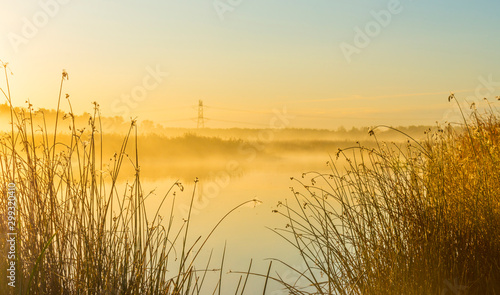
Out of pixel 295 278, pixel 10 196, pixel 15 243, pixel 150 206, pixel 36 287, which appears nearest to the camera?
pixel 36 287

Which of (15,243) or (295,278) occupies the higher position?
(15,243)

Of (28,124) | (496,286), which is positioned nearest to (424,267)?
(496,286)

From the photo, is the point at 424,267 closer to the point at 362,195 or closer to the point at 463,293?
the point at 463,293

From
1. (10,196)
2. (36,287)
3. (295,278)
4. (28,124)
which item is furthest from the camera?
(295,278)

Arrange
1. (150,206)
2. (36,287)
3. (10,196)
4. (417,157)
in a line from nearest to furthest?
(36,287)
(10,196)
(417,157)
(150,206)

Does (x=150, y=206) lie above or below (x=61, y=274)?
below

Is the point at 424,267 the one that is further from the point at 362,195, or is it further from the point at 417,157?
the point at 417,157

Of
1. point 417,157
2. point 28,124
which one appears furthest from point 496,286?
point 28,124

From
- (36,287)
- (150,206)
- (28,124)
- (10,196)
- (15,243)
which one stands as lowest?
(150,206)

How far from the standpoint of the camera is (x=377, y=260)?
313 cm

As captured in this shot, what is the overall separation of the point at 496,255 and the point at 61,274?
2.77 metres

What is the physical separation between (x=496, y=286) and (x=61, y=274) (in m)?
2.69

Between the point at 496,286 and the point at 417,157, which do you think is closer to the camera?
the point at 496,286

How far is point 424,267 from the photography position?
2990mm
